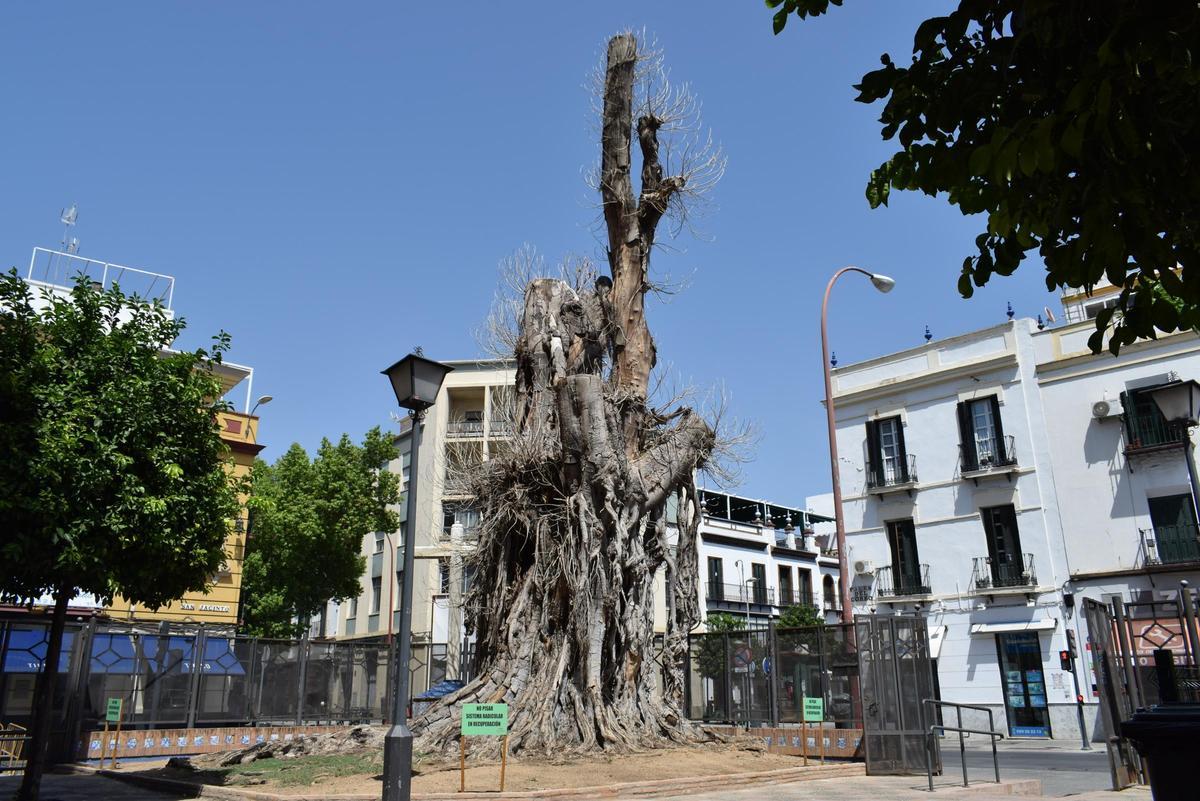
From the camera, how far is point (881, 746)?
13.6 metres

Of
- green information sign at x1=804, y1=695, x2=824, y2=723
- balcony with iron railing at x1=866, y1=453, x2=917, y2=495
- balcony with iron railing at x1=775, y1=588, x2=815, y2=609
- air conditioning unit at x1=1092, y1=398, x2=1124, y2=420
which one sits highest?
air conditioning unit at x1=1092, y1=398, x2=1124, y2=420

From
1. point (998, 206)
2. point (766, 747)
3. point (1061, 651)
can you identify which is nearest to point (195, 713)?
point (766, 747)

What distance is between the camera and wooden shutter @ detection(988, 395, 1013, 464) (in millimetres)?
29391

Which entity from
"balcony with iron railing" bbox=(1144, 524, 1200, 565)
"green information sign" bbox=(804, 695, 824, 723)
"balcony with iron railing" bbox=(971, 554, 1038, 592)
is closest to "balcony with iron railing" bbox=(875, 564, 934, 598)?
"balcony with iron railing" bbox=(971, 554, 1038, 592)

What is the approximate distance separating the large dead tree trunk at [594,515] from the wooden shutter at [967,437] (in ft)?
55.0

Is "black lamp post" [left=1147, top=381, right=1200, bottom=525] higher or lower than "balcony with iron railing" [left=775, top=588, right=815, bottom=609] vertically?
lower

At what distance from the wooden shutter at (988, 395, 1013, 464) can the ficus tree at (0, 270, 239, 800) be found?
2513 centimetres

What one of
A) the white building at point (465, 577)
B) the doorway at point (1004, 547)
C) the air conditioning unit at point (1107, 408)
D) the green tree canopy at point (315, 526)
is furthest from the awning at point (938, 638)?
the green tree canopy at point (315, 526)

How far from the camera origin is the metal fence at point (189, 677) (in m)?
16.5

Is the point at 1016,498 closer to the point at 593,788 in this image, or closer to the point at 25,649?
the point at 593,788

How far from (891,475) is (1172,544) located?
8.94m

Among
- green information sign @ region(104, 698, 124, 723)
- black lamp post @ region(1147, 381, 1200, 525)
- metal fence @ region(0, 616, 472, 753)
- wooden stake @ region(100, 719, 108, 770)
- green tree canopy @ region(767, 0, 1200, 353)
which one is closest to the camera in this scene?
green tree canopy @ region(767, 0, 1200, 353)

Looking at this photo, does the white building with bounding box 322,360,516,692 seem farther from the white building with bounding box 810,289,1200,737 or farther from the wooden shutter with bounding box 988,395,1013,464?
the wooden shutter with bounding box 988,395,1013,464

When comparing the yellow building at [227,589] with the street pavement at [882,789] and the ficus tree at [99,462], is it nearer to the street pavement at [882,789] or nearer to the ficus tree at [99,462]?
the street pavement at [882,789]
